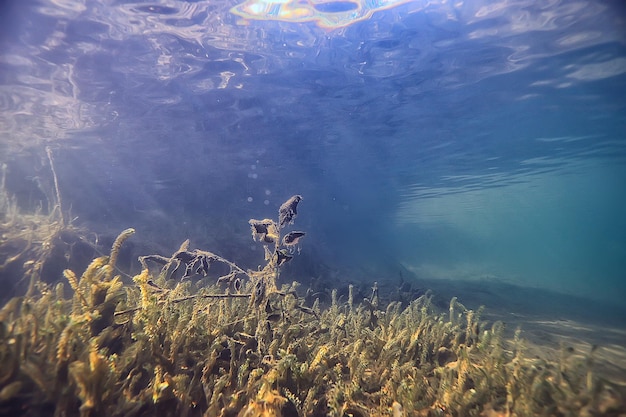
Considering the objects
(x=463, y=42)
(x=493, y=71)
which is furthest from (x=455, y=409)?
(x=493, y=71)

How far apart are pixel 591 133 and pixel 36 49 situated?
29.8m

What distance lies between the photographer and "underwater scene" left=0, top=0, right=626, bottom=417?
3.17 m

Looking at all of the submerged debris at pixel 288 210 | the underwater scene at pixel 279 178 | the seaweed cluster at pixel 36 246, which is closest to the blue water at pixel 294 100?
the underwater scene at pixel 279 178

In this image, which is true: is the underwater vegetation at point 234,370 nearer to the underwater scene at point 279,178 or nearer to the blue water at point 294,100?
the underwater scene at point 279,178

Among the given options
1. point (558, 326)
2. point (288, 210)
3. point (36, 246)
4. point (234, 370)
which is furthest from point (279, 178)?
point (234, 370)

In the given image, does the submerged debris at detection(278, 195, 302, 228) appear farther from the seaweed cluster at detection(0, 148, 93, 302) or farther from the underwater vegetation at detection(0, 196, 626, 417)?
the seaweed cluster at detection(0, 148, 93, 302)

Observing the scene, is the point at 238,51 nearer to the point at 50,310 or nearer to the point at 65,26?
the point at 65,26

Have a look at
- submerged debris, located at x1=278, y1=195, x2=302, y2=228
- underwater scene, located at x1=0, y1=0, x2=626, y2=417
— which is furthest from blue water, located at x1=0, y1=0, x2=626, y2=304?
submerged debris, located at x1=278, y1=195, x2=302, y2=228

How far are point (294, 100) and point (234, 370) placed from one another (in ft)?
47.0

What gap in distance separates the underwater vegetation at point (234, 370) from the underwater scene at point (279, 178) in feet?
0.09

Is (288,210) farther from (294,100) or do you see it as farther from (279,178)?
(279,178)

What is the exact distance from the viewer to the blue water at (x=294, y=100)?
33.0ft

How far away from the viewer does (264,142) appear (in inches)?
829

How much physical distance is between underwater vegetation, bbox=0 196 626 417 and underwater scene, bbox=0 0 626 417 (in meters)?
0.03
